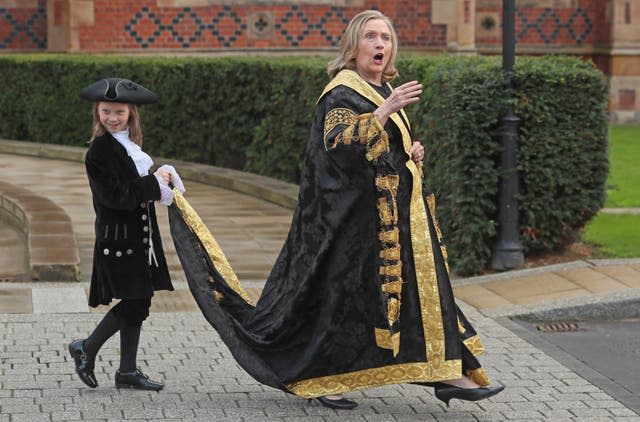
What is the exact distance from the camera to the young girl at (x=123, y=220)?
648 centimetres

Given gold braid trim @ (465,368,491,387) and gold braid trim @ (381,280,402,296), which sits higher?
gold braid trim @ (381,280,402,296)

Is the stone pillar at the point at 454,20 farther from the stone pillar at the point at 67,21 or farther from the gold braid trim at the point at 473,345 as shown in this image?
the gold braid trim at the point at 473,345

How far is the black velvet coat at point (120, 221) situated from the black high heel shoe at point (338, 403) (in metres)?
0.95

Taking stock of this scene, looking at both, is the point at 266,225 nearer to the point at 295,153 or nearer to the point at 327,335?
the point at 295,153

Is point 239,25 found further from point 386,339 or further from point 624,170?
point 386,339

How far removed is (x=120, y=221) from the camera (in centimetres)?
655

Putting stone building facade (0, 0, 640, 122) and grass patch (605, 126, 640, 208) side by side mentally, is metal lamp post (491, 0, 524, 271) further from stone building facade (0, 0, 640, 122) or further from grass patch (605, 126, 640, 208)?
stone building facade (0, 0, 640, 122)

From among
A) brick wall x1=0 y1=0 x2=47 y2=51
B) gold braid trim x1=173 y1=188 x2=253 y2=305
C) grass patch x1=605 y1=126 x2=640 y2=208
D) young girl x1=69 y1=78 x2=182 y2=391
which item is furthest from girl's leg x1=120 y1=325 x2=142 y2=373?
brick wall x1=0 y1=0 x2=47 y2=51

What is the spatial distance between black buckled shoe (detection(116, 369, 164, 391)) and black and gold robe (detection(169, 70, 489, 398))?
1.66 ft

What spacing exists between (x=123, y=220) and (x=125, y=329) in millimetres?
524

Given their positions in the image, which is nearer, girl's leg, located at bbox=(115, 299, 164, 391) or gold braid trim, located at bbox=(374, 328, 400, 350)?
gold braid trim, located at bbox=(374, 328, 400, 350)

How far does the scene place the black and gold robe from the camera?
20.2 feet

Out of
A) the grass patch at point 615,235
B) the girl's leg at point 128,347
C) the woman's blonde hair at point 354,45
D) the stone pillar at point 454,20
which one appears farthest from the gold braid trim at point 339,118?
the stone pillar at point 454,20

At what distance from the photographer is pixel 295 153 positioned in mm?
14703
